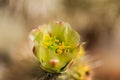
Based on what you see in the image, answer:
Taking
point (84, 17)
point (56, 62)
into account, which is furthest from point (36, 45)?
point (84, 17)

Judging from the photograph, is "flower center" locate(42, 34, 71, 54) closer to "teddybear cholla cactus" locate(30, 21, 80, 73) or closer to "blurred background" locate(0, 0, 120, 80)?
"teddybear cholla cactus" locate(30, 21, 80, 73)

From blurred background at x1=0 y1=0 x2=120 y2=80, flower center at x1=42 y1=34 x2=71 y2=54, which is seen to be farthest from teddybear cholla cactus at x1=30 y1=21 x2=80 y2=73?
blurred background at x1=0 y1=0 x2=120 y2=80

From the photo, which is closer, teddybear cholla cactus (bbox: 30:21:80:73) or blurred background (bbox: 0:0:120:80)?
teddybear cholla cactus (bbox: 30:21:80:73)

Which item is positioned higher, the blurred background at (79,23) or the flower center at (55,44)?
the flower center at (55,44)

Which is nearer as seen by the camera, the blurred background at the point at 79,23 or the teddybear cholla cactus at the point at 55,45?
the teddybear cholla cactus at the point at 55,45

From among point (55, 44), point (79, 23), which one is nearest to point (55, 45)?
point (55, 44)

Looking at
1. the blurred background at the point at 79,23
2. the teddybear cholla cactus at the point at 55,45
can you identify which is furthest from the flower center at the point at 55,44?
the blurred background at the point at 79,23

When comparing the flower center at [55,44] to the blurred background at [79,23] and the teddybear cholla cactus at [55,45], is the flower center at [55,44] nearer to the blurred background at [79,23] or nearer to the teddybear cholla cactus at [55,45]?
the teddybear cholla cactus at [55,45]

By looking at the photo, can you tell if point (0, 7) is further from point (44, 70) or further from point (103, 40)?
point (44, 70)
